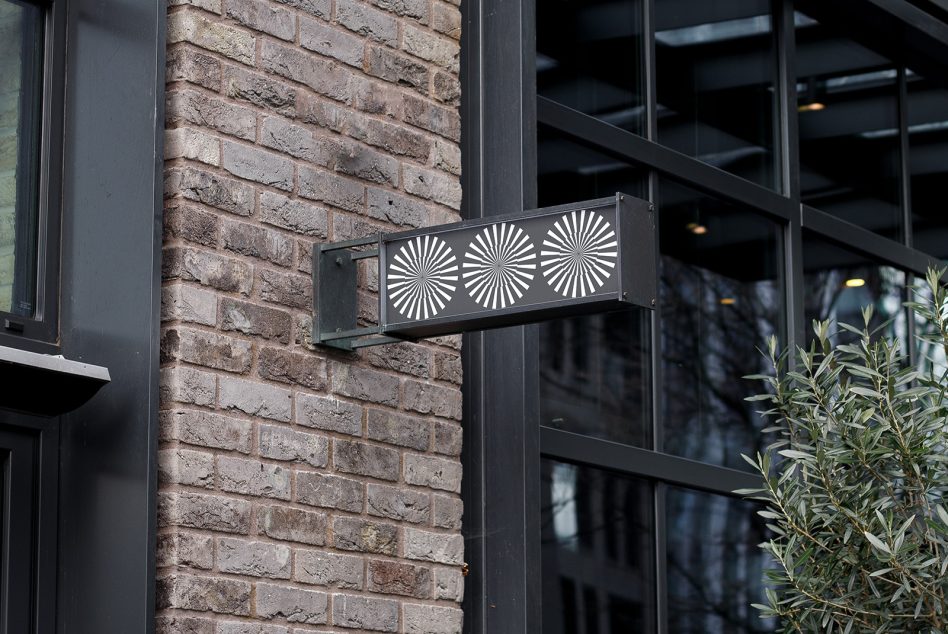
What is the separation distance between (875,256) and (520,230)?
3.47 m

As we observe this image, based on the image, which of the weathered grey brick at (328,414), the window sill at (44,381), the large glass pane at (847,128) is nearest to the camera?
the window sill at (44,381)

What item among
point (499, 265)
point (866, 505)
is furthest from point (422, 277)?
point (866, 505)

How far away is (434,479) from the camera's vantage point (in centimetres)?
451

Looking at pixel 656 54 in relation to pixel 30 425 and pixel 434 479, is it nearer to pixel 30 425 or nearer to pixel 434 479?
pixel 434 479

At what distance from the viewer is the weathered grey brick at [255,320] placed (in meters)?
3.96

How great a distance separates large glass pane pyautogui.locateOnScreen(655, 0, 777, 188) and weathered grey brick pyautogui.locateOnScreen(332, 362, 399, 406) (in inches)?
76.2

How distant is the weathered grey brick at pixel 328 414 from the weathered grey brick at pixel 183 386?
1.11 feet

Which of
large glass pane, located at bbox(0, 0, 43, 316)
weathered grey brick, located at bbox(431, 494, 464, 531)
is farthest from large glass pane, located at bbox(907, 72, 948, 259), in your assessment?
large glass pane, located at bbox(0, 0, 43, 316)

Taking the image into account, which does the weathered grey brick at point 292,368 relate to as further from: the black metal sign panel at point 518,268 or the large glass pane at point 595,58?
the large glass pane at point 595,58

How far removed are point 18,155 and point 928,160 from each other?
16.9 ft

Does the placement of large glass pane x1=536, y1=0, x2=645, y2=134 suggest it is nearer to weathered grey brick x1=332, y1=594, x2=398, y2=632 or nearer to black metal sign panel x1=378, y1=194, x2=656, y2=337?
black metal sign panel x1=378, y1=194, x2=656, y2=337

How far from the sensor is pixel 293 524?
4027mm

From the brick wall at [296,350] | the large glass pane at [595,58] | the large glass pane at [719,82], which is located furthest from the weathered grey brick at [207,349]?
the large glass pane at [719,82]

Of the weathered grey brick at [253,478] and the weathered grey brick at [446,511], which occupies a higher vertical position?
the weathered grey brick at [253,478]
